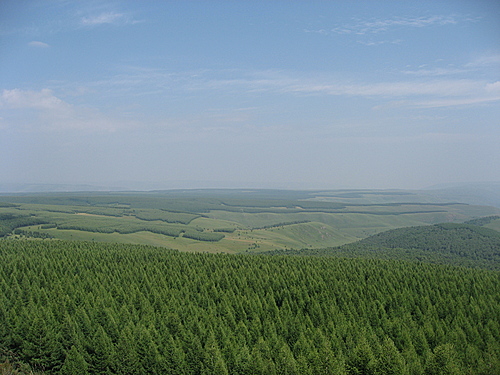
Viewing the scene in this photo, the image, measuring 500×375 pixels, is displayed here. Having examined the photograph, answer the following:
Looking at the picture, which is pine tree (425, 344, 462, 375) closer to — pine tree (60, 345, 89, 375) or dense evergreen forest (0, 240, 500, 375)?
dense evergreen forest (0, 240, 500, 375)

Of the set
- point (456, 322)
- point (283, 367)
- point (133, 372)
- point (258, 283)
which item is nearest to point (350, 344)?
point (283, 367)

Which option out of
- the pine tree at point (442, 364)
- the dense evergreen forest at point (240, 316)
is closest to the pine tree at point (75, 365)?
the dense evergreen forest at point (240, 316)

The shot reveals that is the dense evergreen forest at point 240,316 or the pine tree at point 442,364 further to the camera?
the dense evergreen forest at point 240,316

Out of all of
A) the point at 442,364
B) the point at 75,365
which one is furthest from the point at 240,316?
the point at 442,364

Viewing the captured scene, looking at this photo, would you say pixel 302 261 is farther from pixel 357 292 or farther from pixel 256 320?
pixel 256 320

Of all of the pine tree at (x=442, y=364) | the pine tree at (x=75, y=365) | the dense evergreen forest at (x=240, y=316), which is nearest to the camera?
the pine tree at (x=442, y=364)

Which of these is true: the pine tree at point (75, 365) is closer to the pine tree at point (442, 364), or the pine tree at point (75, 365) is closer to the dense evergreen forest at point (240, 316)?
the dense evergreen forest at point (240, 316)

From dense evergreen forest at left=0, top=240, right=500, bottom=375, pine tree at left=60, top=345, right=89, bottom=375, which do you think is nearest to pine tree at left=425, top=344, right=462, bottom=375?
dense evergreen forest at left=0, top=240, right=500, bottom=375

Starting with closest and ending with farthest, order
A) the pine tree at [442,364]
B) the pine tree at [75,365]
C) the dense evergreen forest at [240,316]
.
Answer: the pine tree at [442,364]
the pine tree at [75,365]
the dense evergreen forest at [240,316]

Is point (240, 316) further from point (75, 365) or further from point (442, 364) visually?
point (442, 364)
